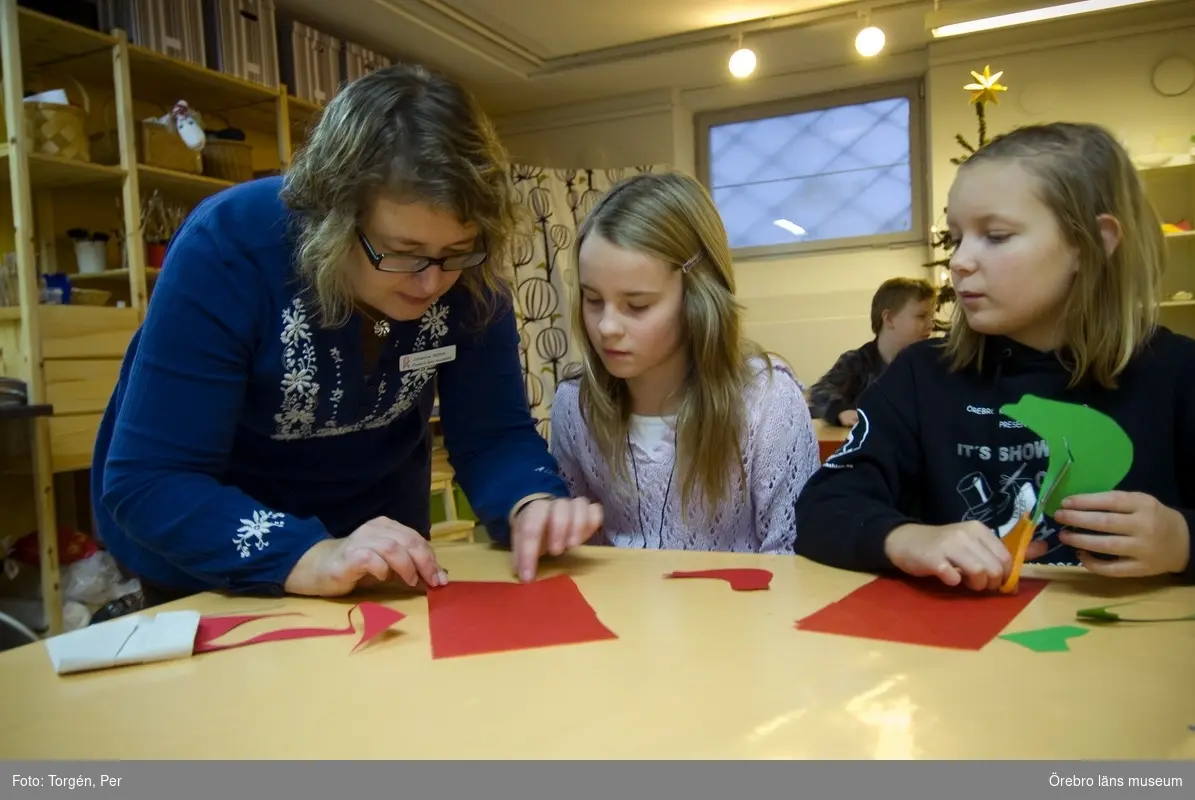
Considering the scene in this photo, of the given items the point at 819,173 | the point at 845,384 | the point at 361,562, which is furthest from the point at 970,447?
the point at 819,173

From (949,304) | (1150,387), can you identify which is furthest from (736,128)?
(1150,387)

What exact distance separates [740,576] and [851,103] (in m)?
4.31

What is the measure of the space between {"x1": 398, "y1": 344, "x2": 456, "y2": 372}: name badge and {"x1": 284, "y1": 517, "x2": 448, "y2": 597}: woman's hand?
0.76 feet

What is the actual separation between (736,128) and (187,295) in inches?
175

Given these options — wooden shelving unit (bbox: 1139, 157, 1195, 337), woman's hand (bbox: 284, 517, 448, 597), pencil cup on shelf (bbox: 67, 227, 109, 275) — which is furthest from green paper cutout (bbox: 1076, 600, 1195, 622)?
wooden shelving unit (bbox: 1139, 157, 1195, 337)

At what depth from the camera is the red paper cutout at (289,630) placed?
0.71 m

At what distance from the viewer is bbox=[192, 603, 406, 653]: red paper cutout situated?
28.1 inches

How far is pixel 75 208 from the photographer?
3084 millimetres

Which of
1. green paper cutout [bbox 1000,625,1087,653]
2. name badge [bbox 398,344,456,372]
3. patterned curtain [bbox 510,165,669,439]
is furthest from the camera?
patterned curtain [bbox 510,165,669,439]

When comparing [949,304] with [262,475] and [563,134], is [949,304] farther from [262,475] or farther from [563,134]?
[262,475]

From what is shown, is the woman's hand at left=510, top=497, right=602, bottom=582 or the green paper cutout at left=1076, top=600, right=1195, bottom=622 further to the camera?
the woman's hand at left=510, top=497, right=602, bottom=582

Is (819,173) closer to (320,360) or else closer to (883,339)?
(883,339)

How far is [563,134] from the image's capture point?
16.7 feet

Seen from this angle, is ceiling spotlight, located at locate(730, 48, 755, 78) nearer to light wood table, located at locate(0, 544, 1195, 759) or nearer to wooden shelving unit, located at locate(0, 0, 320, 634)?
wooden shelving unit, located at locate(0, 0, 320, 634)
